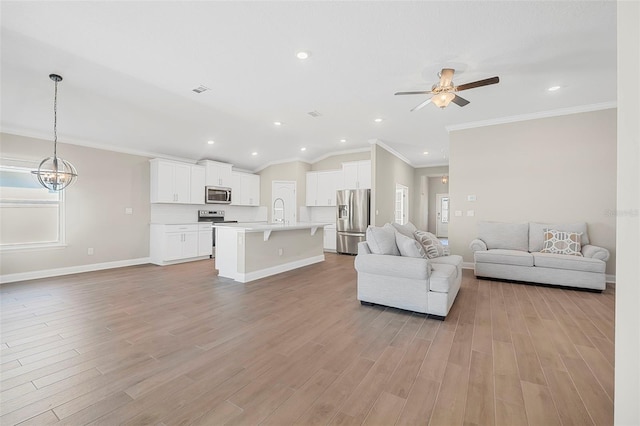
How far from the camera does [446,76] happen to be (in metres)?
3.10

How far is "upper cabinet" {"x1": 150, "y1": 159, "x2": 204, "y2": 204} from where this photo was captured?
19.5 ft

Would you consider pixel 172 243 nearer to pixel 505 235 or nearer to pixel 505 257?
pixel 505 257

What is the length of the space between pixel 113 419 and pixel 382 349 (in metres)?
1.82

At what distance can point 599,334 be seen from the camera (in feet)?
8.22

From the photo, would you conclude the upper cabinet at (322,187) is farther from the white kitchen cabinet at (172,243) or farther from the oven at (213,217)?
the white kitchen cabinet at (172,243)

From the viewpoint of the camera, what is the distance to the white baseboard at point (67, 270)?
4.37 meters

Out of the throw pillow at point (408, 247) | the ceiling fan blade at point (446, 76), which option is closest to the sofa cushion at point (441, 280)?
the throw pillow at point (408, 247)

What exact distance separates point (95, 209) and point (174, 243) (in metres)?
1.55

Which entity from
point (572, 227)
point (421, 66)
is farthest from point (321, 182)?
point (572, 227)

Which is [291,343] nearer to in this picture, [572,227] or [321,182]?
[572,227]

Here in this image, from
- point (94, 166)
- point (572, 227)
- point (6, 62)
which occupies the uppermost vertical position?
point (6, 62)

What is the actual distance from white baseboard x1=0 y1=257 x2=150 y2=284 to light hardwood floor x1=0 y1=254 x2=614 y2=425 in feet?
3.56

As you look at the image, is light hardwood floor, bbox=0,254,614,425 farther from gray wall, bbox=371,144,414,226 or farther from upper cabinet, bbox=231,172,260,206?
upper cabinet, bbox=231,172,260,206

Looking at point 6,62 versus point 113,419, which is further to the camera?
point 6,62
